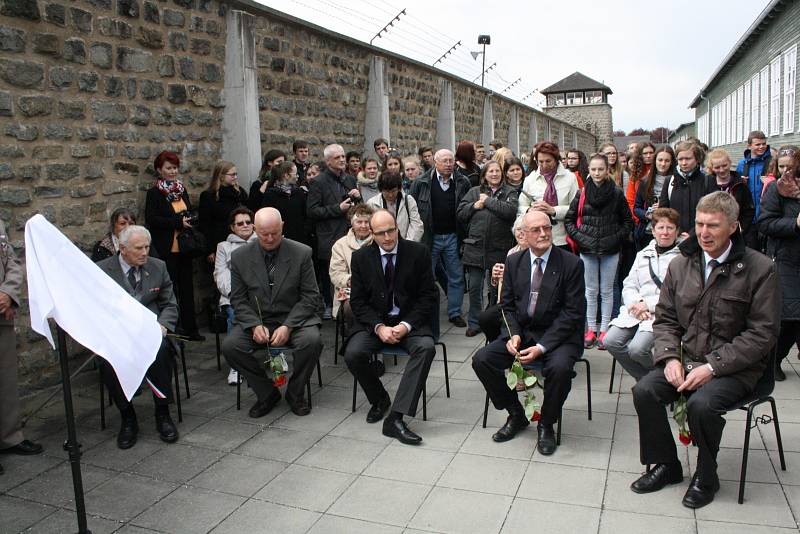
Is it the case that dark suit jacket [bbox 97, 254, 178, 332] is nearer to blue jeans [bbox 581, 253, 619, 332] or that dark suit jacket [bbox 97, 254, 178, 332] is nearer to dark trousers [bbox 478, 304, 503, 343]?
dark trousers [bbox 478, 304, 503, 343]

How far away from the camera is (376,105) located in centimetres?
1108

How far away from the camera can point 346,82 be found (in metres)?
10.3

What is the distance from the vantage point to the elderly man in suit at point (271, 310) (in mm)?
5141

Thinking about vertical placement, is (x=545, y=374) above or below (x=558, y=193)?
below

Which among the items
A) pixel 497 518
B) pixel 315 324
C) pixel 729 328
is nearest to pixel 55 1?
pixel 315 324

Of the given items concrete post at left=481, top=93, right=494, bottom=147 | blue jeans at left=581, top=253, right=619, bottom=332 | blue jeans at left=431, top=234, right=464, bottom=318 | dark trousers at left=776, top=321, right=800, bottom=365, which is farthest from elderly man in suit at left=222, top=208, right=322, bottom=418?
concrete post at left=481, top=93, right=494, bottom=147

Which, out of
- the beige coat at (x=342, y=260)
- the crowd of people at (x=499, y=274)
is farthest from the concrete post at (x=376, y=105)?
the beige coat at (x=342, y=260)

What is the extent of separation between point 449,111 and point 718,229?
37.1 feet

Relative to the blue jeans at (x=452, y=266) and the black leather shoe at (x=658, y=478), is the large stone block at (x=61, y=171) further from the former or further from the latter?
the black leather shoe at (x=658, y=478)

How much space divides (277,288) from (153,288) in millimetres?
905

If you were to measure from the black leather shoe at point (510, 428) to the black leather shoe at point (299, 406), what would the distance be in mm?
1435

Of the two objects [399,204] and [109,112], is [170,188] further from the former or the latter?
[399,204]

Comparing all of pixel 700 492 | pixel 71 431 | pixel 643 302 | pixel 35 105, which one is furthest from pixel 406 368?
pixel 35 105

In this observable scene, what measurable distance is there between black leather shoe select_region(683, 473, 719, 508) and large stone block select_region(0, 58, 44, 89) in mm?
5461
